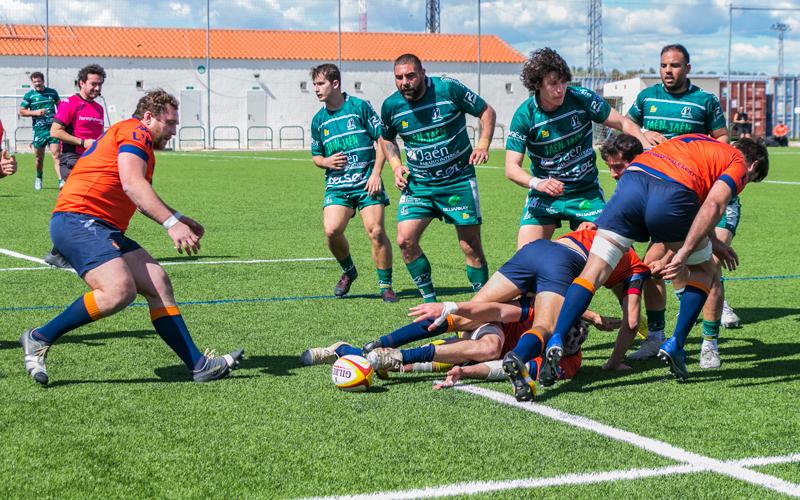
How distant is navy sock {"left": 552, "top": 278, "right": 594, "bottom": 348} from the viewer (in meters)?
5.75

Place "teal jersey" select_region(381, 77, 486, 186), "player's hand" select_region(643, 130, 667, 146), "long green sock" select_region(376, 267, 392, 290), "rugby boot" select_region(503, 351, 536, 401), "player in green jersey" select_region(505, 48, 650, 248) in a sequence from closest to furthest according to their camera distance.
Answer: "rugby boot" select_region(503, 351, 536, 401) → "player in green jersey" select_region(505, 48, 650, 248) → "player's hand" select_region(643, 130, 667, 146) → "teal jersey" select_region(381, 77, 486, 186) → "long green sock" select_region(376, 267, 392, 290)

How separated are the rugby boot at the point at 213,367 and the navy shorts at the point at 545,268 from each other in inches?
66.4

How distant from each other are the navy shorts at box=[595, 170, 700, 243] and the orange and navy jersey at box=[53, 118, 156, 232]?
8.78ft

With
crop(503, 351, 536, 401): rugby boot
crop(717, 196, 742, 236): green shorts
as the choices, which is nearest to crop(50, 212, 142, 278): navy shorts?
crop(503, 351, 536, 401): rugby boot

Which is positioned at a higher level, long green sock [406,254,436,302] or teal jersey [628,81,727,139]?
teal jersey [628,81,727,139]

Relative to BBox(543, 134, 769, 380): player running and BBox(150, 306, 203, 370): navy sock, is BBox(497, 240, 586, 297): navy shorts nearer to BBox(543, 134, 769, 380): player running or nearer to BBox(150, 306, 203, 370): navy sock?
BBox(543, 134, 769, 380): player running

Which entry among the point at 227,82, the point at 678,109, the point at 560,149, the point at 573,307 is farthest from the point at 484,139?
the point at 227,82

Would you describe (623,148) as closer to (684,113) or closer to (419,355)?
(684,113)

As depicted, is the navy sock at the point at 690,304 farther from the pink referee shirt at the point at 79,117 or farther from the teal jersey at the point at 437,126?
the pink referee shirt at the point at 79,117

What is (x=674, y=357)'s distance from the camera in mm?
5922

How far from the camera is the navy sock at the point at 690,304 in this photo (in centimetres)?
621

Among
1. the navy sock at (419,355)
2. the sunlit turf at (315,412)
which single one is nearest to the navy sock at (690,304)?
the sunlit turf at (315,412)

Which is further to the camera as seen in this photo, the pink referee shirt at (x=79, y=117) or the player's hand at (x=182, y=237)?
the pink referee shirt at (x=79, y=117)

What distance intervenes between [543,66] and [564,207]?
1121 millimetres
